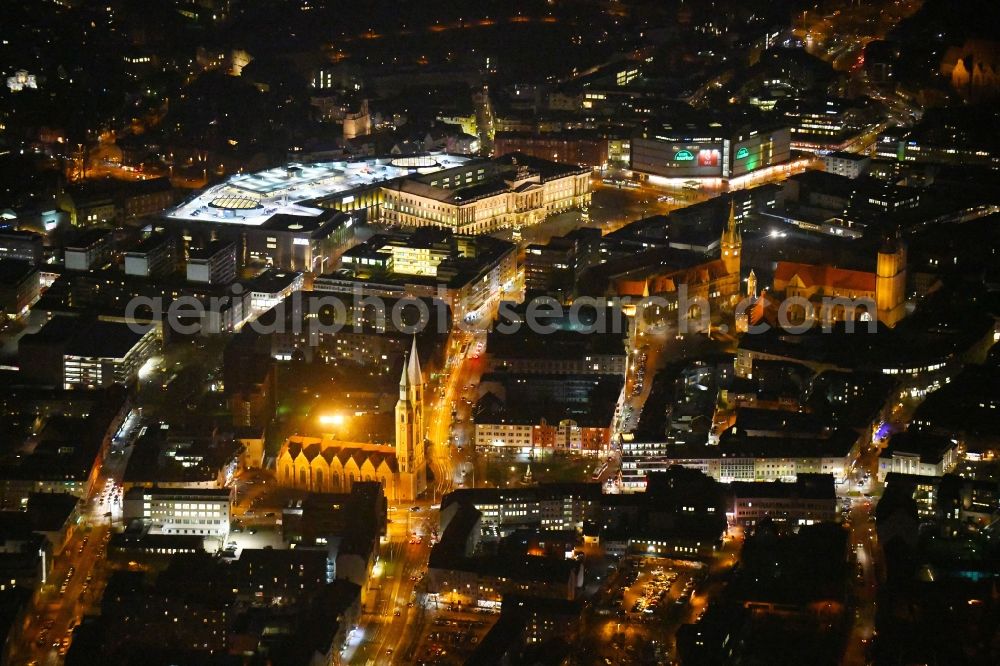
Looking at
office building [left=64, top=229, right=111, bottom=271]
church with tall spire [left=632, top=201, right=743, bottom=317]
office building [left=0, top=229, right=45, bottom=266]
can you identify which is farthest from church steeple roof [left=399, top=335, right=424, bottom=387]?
office building [left=0, top=229, right=45, bottom=266]

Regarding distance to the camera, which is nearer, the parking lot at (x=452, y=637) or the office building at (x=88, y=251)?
the parking lot at (x=452, y=637)

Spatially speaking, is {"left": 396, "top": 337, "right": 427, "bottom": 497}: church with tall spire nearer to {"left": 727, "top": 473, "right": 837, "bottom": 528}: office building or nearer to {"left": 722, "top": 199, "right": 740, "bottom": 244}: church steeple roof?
{"left": 727, "top": 473, "right": 837, "bottom": 528}: office building

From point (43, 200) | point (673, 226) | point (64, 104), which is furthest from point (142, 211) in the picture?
point (673, 226)

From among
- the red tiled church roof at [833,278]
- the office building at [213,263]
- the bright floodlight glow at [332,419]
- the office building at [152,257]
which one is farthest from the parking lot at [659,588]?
the office building at [152,257]

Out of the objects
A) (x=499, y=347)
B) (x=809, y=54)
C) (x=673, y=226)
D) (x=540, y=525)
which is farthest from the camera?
(x=809, y=54)

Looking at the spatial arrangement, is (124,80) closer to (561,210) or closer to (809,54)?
(561,210)

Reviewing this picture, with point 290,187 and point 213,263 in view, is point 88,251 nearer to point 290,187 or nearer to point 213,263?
point 213,263

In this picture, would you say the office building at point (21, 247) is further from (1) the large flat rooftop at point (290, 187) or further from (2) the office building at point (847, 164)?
(2) the office building at point (847, 164)

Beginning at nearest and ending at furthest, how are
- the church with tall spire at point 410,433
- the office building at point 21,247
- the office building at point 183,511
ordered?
the office building at point 183,511 < the church with tall spire at point 410,433 < the office building at point 21,247
